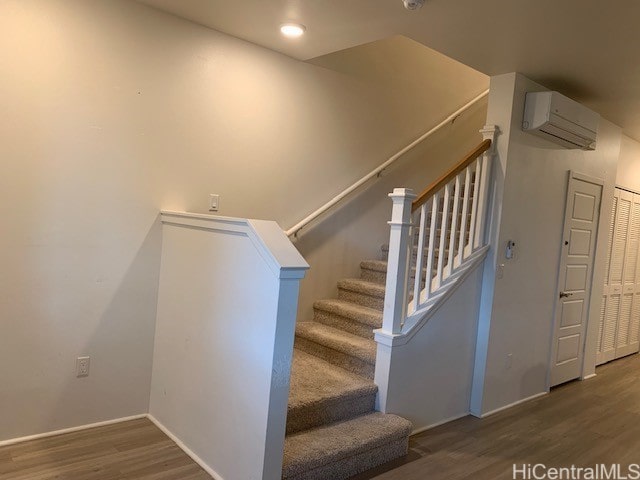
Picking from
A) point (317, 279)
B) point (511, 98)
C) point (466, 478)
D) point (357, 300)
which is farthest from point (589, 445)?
point (511, 98)

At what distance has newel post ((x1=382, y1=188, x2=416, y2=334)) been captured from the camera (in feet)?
9.01

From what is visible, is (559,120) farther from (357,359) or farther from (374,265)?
(357,359)

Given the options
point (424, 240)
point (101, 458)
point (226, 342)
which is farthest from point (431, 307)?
point (101, 458)

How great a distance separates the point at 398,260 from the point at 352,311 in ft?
2.32

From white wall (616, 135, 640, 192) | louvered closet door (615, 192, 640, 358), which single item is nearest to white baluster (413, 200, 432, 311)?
white wall (616, 135, 640, 192)

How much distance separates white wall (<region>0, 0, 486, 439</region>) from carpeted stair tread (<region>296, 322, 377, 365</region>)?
0.88 m

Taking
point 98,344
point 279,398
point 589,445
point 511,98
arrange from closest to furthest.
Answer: point 279,398 → point 98,344 → point 589,445 → point 511,98

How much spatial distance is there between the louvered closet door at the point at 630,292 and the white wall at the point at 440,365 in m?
2.88

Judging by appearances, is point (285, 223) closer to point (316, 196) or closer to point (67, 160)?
point (316, 196)

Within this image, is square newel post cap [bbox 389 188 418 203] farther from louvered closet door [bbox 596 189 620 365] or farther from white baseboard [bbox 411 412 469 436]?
louvered closet door [bbox 596 189 620 365]

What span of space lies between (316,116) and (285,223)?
33.7 inches

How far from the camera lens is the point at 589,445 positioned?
2.98 meters

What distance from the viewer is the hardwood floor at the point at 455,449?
2.32m

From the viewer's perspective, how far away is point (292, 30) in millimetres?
2871
